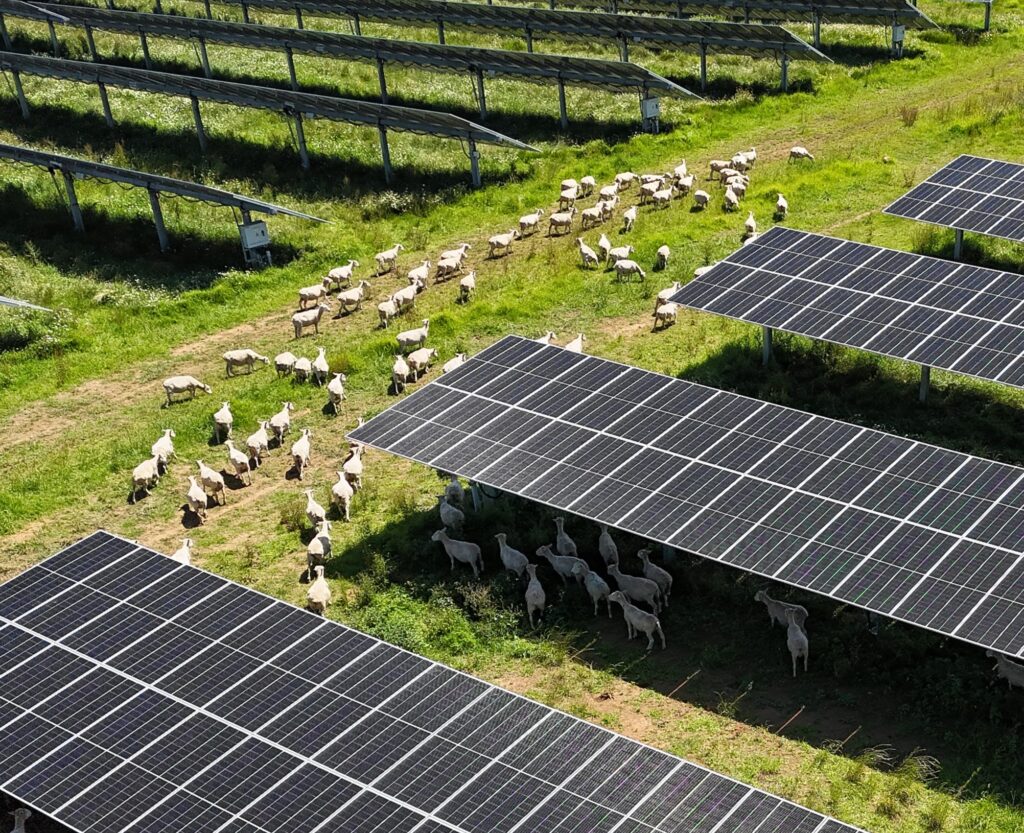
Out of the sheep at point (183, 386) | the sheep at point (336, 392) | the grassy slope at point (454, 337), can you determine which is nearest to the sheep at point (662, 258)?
the grassy slope at point (454, 337)

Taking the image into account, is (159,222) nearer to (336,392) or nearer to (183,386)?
(183,386)

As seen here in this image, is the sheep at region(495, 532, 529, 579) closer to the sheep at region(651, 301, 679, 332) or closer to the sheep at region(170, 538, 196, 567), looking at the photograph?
the sheep at region(170, 538, 196, 567)

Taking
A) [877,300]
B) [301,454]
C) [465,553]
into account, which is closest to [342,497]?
[301,454]

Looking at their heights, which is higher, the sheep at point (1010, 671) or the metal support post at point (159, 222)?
the metal support post at point (159, 222)

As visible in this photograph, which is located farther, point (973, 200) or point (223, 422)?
point (973, 200)

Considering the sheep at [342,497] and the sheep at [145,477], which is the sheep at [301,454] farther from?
the sheep at [145,477]

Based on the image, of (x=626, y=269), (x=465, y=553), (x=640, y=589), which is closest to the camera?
(x=640, y=589)
